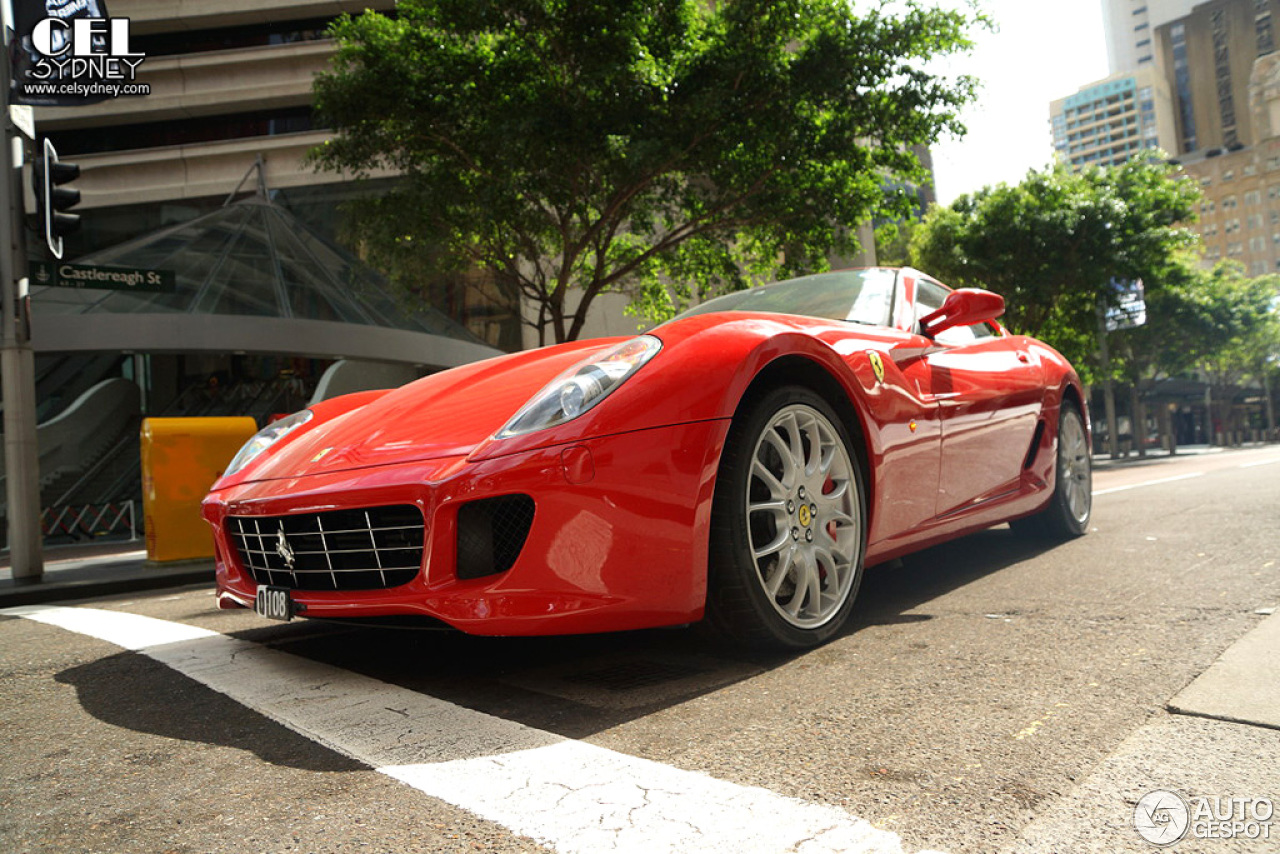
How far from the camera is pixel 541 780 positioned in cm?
181

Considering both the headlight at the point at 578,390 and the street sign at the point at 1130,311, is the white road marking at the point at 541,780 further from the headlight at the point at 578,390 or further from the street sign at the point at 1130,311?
the street sign at the point at 1130,311

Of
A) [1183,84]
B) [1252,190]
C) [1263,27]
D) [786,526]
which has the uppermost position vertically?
[1263,27]

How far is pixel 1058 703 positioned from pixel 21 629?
15.4 feet

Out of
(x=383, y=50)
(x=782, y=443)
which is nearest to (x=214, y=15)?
(x=383, y=50)

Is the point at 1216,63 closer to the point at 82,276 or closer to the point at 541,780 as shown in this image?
the point at 82,276

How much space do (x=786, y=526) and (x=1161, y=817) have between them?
1.39 meters

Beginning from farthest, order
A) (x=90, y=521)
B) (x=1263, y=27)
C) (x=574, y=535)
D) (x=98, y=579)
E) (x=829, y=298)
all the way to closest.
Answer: (x=1263, y=27) < (x=90, y=521) < (x=98, y=579) < (x=829, y=298) < (x=574, y=535)

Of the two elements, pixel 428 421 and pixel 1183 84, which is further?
pixel 1183 84

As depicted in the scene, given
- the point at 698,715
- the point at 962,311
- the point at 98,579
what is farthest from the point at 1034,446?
the point at 98,579

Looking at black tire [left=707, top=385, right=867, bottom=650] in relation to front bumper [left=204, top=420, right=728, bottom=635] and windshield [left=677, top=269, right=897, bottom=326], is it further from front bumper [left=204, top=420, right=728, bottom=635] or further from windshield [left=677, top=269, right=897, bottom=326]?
windshield [left=677, top=269, right=897, bottom=326]

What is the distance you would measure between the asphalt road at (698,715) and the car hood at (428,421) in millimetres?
646

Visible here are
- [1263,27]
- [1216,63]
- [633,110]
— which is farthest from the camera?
[1216,63]

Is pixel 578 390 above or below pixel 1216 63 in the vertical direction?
below

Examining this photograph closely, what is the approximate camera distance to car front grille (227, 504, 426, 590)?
2.48m
